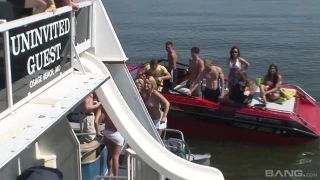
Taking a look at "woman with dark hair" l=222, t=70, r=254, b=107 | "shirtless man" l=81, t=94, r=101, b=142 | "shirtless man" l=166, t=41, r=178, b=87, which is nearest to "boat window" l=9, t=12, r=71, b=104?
"shirtless man" l=81, t=94, r=101, b=142

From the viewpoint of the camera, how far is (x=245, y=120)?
36.3 feet

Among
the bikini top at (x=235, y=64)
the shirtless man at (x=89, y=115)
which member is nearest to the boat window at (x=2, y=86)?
the shirtless man at (x=89, y=115)

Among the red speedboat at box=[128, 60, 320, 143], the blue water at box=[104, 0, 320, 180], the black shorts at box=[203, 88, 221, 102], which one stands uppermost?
the black shorts at box=[203, 88, 221, 102]

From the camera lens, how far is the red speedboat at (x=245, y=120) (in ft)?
35.9

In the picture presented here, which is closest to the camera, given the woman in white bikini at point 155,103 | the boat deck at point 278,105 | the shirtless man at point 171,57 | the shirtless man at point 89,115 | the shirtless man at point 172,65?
the shirtless man at point 89,115

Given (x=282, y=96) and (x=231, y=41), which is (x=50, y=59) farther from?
(x=231, y=41)

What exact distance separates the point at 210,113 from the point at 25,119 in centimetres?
842

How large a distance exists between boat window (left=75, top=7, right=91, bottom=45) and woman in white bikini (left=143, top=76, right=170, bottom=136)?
4406 millimetres

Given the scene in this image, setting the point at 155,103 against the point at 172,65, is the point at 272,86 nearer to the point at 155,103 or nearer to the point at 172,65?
the point at 172,65

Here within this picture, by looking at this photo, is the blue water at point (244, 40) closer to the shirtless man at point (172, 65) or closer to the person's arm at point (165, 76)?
the shirtless man at point (172, 65)

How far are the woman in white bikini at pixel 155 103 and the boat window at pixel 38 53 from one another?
4.95 metres

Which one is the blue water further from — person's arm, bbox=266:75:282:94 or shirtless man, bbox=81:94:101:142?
shirtless man, bbox=81:94:101:142

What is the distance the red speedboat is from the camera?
10938 mm

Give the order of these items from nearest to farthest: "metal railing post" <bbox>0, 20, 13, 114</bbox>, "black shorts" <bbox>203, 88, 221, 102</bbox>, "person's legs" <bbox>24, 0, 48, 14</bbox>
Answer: "metal railing post" <bbox>0, 20, 13, 114</bbox> → "person's legs" <bbox>24, 0, 48, 14</bbox> → "black shorts" <bbox>203, 88, 221, 102</bbox>
